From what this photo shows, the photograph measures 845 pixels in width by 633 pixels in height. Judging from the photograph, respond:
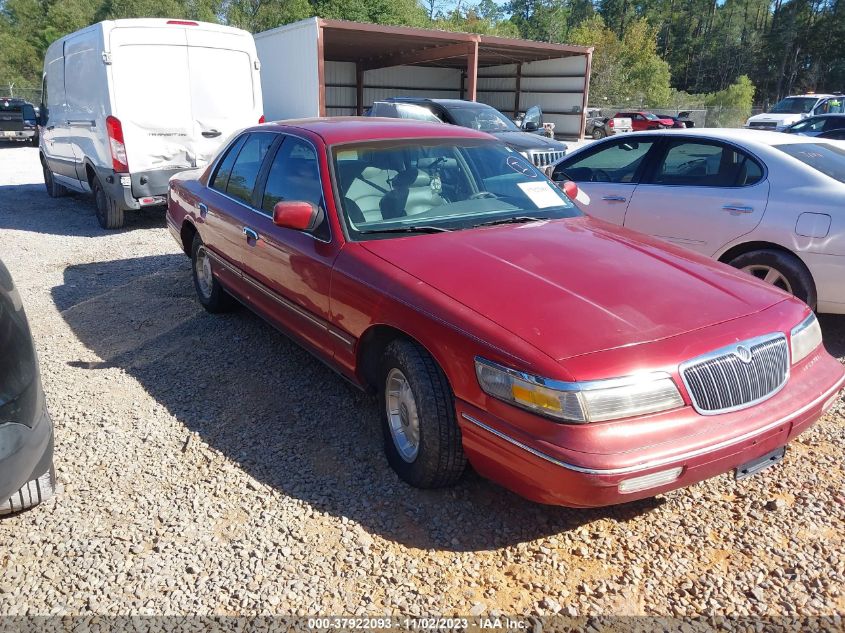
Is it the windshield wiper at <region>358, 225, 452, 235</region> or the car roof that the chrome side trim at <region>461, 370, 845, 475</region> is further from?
the car roof

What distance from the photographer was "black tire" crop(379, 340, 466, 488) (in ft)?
9.21

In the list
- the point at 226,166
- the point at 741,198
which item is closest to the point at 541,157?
the point at 741,198

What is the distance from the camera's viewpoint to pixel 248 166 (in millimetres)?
4719

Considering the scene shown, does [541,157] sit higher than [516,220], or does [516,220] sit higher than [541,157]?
[516,220]

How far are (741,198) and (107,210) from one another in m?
7.81

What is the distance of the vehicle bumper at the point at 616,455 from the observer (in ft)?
7.72

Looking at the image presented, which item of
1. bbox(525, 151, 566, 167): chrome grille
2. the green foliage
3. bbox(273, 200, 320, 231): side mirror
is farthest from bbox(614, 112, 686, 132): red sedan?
bbox(273, 200, 320, 231): side mirror

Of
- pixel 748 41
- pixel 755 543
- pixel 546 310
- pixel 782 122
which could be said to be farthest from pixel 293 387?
pixel 748 41

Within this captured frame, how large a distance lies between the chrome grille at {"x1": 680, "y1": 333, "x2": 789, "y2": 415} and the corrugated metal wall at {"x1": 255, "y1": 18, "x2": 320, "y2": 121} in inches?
691

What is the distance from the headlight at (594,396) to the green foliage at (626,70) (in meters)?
50.3

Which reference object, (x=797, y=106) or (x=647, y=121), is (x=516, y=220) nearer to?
(x=797, y=106)

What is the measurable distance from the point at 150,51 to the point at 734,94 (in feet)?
148

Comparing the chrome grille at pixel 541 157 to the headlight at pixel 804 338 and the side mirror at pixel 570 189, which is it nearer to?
the side mirror at pixel 570 189

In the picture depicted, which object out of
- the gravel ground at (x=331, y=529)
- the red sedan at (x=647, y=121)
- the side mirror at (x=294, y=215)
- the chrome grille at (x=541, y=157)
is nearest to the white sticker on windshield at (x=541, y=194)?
the side mirror at (x=294, y=215)
